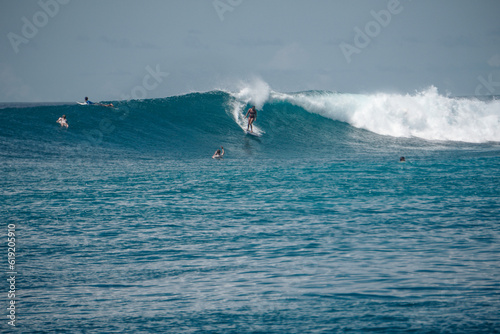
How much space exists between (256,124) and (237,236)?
24.0 m

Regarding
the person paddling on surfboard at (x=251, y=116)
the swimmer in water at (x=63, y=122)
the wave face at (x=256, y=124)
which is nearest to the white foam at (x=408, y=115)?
the wave face at (x=256, y=124)

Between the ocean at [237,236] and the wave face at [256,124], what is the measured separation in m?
0.27

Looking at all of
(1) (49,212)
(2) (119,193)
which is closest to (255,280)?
(1) (49,212)

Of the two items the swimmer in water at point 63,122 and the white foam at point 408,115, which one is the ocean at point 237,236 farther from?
the white foam at point 408,115

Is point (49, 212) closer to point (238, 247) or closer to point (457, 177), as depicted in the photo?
point (238, 247)

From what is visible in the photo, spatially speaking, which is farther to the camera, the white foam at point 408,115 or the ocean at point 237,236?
the white foam at point 408,115

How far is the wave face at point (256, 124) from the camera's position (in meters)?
28.1

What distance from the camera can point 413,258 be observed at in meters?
9.62

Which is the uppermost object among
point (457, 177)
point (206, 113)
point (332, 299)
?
point (206, 113)

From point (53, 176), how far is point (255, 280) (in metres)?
12.9

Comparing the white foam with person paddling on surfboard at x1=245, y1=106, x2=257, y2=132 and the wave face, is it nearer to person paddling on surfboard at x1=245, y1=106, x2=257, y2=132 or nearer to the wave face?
the wave face

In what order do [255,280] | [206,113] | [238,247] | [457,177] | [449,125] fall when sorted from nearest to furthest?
1. [255,280]
2. [238,247]
3. [457,177]
4. [206,113]
5. [449,125]

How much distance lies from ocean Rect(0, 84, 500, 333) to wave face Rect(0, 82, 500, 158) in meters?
0.27

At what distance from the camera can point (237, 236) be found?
37.7 feet
